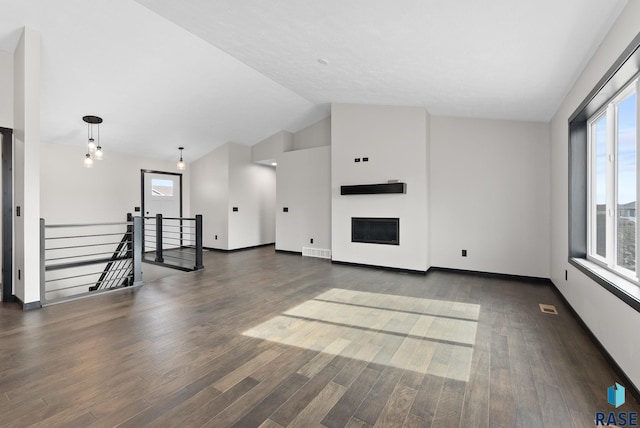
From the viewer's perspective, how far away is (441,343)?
261cm

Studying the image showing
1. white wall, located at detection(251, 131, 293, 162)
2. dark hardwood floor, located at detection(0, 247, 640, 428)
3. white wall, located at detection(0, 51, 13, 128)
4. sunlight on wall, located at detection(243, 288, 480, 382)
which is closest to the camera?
dark hardwood floor, located at detection(0, 247, 640, 428)

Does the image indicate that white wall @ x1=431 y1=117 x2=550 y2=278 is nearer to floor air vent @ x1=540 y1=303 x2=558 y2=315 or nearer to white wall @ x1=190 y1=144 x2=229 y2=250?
floor air vent @ x1=540 y1=303 x2=558 y2=315

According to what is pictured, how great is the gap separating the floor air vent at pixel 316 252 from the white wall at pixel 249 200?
1.89m

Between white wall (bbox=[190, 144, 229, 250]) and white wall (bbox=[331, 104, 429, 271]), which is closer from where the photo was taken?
white wall (bbox=[331, 104, 429, 271])

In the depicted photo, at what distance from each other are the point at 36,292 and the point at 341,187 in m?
4.70

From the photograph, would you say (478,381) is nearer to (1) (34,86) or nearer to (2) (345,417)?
(2) (345,417)

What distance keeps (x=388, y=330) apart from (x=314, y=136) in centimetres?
556

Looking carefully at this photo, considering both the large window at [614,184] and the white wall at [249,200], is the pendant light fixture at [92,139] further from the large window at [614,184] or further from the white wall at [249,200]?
the large window at [614,184]

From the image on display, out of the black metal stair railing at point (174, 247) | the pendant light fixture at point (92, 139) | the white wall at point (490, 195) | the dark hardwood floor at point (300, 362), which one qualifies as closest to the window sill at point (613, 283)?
the dark hardwood floor at point (300, 362)

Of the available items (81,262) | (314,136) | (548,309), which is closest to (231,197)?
(314,136)

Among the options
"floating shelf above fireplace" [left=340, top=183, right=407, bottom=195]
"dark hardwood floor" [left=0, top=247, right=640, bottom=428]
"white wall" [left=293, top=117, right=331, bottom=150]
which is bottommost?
"dark hardwood floor" [left=0, top=247, right=640, bottom=428]

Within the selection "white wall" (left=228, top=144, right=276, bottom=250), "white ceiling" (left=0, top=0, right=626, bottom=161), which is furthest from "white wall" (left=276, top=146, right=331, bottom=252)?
"white ceiling" (left=0, top=0, right=626, bottom=161)

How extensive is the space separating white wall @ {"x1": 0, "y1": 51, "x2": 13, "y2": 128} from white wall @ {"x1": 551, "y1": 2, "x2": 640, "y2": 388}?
6.02 meters

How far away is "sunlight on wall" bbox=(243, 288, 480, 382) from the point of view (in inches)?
92.7
